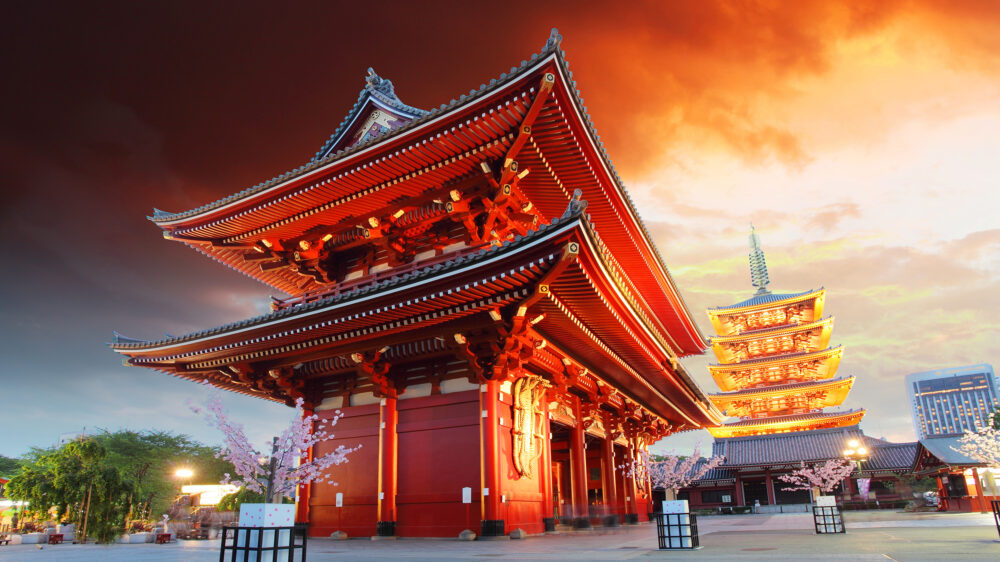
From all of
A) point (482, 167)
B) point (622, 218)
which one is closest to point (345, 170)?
point (482, 167)

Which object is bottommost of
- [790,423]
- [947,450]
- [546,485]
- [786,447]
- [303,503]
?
[303,503]

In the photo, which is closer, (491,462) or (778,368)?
(491,462)

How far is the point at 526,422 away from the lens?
18.0 metres

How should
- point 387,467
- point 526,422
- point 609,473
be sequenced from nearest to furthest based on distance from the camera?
1. point 387,467
2. point 526,422
3. point 609,473

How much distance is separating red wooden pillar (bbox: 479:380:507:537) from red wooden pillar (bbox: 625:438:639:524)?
48.3 feet

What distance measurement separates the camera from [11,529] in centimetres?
3319

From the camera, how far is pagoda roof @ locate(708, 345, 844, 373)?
185ft

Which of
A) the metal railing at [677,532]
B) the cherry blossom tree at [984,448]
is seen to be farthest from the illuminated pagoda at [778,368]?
the metal railing at [677,532]

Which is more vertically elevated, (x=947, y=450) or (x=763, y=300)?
(x=763, y=300)

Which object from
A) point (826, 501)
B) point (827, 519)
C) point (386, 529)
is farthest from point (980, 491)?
point (386, 529)

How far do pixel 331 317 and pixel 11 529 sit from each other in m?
30.9

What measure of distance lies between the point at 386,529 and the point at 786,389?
51934 mm

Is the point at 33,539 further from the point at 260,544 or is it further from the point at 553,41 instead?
the point at 553,41

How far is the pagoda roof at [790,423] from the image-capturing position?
55781 millimetres
